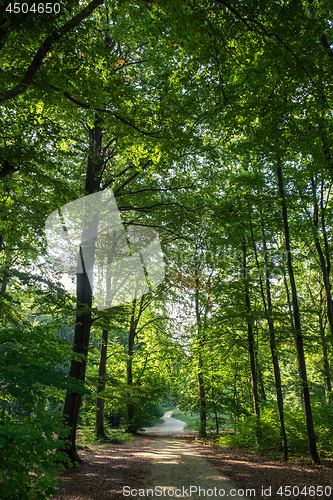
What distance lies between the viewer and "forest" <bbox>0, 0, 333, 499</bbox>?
14.4 ft

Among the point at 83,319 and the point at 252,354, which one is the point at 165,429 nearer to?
the point at 252,354

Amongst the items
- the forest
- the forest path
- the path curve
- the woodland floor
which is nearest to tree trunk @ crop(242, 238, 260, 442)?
the forest

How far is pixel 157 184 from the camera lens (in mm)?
11398

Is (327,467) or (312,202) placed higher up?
(312,202)

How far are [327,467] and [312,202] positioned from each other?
834cm

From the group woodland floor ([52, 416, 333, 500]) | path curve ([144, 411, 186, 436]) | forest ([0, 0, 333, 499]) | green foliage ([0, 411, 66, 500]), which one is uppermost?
forest ([0, 0, 333, 499])

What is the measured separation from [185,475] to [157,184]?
9.22 metres

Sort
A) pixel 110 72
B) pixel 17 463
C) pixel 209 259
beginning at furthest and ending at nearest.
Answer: pixel 209 259, pixel 110 72, pixel 17 463

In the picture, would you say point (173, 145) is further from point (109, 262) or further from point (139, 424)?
point (139, 424)

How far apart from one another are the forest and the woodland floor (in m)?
0.78

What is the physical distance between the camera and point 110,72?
19.5 feet

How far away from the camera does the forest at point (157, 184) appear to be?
4.39 meters

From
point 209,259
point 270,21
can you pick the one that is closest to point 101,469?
point 209,259

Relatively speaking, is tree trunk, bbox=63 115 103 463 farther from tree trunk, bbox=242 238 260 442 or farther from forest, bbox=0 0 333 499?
tree trunk, bbox=242 238 260 442
